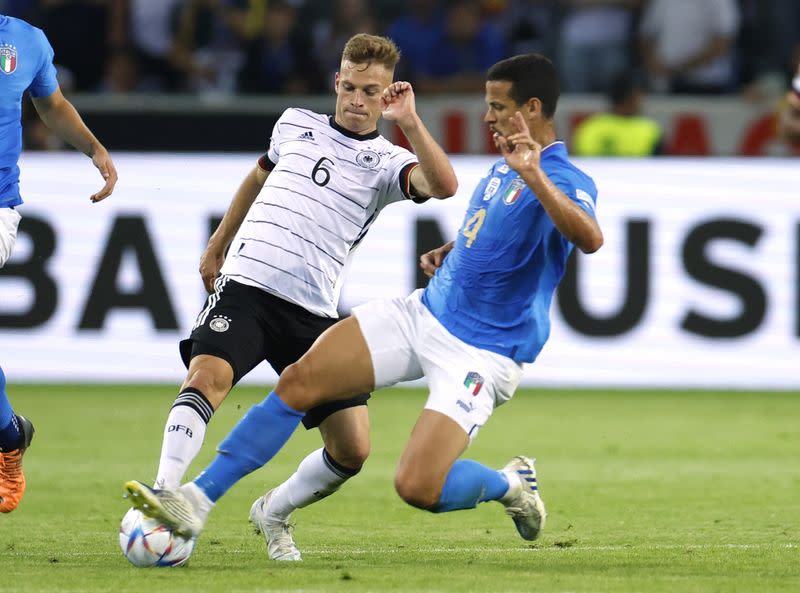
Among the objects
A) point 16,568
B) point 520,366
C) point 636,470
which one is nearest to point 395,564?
point 520,366

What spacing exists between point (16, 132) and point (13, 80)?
224mm

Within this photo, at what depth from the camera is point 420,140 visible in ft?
19.5

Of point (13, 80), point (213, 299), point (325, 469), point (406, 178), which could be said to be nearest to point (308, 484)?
point (325, 469)

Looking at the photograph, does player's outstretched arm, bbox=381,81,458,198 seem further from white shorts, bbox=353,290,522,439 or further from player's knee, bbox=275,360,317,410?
player's knee, bbox=275,360,317,410

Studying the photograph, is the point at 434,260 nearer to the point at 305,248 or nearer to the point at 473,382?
the point at 305,248

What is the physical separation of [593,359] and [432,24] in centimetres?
444

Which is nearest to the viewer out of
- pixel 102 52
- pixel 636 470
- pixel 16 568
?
pixel 16 568

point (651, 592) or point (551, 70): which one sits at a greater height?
point (551, 70)

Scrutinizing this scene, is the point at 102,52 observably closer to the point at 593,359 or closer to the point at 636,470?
the point at 593,359

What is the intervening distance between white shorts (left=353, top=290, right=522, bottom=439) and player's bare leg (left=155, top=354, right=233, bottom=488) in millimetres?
585

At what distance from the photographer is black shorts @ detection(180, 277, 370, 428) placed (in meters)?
6.16

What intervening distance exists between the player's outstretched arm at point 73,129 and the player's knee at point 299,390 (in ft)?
5.32

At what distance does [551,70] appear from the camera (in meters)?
6.04

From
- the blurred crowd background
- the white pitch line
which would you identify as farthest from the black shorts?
the blurred crowd background
